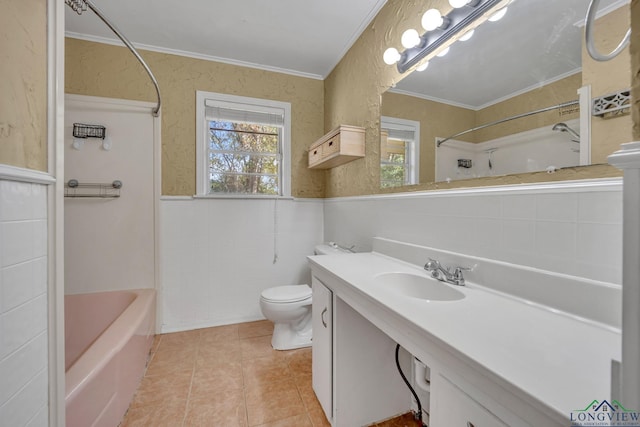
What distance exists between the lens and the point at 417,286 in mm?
1210

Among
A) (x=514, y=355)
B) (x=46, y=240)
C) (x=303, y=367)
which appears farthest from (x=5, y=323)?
(x=303, y=367)

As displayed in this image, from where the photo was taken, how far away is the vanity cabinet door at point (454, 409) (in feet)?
1.77

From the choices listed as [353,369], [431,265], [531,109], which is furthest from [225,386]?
[531,109]

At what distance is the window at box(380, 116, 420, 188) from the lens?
149cm

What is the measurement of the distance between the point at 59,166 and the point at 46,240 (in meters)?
0.25

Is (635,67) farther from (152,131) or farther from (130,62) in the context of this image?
(130,62)

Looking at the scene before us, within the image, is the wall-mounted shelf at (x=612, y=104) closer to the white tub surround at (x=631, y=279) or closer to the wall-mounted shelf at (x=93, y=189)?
the white tub surround at (x=631, y=279)

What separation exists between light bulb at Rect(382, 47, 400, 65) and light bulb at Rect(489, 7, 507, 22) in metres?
0.58

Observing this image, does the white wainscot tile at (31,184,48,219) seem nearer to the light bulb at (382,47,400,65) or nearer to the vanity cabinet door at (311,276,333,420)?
the vanity cabinet door at (311,276,333,420)

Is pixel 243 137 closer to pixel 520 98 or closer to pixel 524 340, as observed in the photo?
pixel 520 98

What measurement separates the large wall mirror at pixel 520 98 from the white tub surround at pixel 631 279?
569 millimetres

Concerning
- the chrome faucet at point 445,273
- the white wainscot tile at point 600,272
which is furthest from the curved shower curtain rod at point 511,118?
the chrome faucet at point 445,273

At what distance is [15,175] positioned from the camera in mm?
675

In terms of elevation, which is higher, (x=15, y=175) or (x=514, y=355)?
(x=15, y=175)
